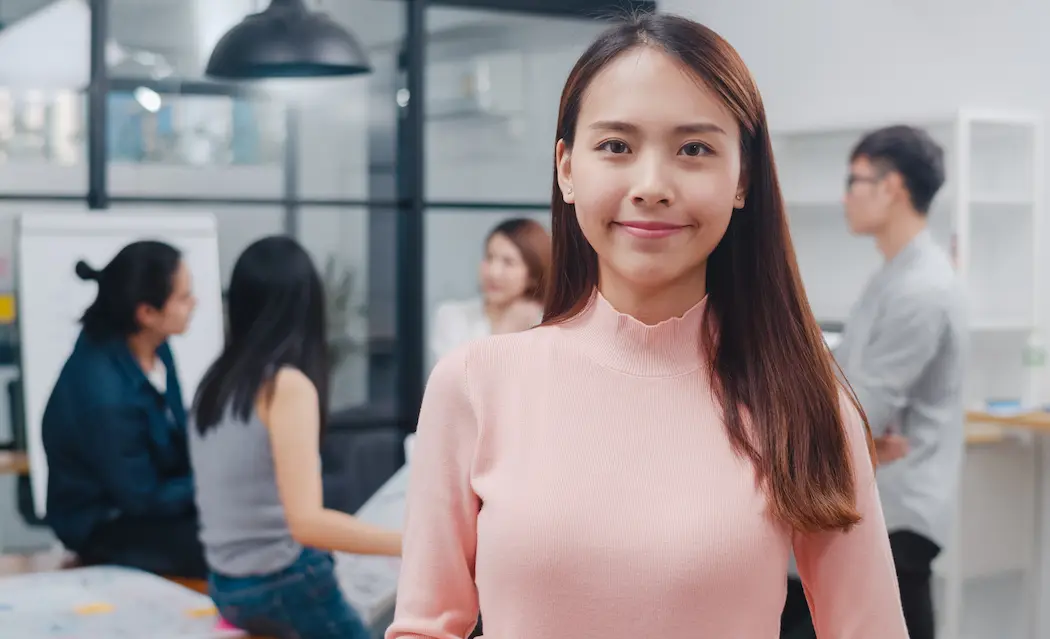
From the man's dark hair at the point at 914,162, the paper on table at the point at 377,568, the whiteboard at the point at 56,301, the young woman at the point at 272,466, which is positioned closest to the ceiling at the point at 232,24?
the whiteboard at the point at 56,301

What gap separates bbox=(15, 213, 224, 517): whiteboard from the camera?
3.82 m

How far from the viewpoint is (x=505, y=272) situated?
3.66 m

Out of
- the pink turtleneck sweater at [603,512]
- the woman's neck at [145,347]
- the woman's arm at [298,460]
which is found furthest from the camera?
the woman's neck at [145,347]

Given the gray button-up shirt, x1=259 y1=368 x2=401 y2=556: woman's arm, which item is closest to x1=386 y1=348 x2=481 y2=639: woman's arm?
x1=259 y1=368 x2=401 y2=556: woman's arm

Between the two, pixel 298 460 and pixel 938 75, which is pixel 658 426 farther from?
pixel 938 75

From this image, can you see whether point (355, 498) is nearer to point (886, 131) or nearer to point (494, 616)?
point (886, 131)

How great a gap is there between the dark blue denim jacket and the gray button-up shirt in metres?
1.83

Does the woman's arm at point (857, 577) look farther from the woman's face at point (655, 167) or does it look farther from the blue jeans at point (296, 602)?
the blue jeans at point (296, 602)

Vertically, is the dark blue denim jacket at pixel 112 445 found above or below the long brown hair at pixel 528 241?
below

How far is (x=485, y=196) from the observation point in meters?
5.01

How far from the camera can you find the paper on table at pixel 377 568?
123 inches

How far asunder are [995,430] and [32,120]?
10.5ft

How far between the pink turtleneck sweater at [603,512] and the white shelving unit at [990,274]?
121 inches

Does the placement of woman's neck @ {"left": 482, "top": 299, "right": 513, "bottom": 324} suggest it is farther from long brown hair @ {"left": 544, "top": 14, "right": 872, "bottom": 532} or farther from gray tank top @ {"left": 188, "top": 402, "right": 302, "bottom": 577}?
long brown hair @ {"left": 544, "top": 14, "right": 872, "bottom": 532}
